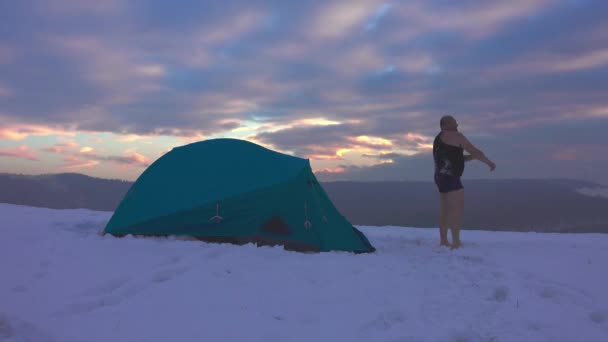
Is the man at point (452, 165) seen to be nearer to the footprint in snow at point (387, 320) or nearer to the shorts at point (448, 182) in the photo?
the shorts at point (448, 182)

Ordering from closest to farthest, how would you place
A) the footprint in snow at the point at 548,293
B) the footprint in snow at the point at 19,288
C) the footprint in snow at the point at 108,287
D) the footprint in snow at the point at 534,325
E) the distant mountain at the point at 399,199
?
the footprint in snow at the point at 534,325 → the footprint in snow at the point at 108,287 → the footprint in snow at the point at 19,288 → the footprint in snow at the point at 548,293 → the distant mountain at the point at 399,199

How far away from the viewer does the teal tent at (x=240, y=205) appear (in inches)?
289

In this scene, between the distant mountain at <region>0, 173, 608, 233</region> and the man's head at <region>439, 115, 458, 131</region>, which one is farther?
the distant mountain at <region>0, 173, 608, 233</region>

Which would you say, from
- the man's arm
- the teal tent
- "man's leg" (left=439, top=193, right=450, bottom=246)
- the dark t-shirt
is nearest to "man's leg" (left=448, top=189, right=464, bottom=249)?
"man's leg" (left=439, top=193, right=450, bottom=246)

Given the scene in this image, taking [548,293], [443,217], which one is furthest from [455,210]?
[548,293]

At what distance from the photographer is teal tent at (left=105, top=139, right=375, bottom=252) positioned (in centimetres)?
734

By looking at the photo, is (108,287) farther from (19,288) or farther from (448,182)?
(448,182)

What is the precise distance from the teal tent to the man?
5.75 feet

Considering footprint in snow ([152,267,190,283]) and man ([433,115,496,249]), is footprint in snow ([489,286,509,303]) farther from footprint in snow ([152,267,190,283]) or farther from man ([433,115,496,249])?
footprint in snow ([152,267,190,283])

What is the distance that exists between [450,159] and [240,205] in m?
4.00

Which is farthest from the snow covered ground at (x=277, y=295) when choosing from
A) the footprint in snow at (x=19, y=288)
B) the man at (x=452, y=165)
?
the man at (x=452, y=165)

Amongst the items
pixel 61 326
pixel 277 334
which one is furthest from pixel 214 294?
pixel 61 326

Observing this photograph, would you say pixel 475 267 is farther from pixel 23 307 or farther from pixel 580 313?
pixel 23 307

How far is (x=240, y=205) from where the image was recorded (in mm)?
7355
